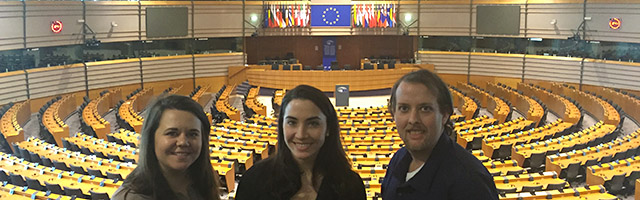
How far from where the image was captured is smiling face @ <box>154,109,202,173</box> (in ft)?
12.5

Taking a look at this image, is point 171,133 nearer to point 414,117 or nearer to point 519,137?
point 414,117

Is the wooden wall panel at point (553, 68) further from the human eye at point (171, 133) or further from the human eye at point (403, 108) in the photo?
the human eye at point (171, 133)

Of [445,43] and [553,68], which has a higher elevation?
[445,43]

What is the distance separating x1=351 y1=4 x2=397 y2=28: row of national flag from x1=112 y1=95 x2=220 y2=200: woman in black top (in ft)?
104

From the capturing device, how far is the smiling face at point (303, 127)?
3.98 meters

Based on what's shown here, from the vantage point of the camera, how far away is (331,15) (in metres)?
35.2

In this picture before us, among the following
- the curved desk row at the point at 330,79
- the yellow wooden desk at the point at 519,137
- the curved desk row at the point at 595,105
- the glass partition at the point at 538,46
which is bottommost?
the yellow wooden desk at the point at 519,137

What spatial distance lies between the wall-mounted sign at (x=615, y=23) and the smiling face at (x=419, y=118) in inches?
1177

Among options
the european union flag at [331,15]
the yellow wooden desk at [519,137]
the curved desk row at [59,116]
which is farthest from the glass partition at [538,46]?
the curved desk row at [59,116]

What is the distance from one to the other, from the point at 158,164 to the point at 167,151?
109 mm

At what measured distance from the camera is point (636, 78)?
99.4 ft

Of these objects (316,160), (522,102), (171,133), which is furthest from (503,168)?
(171,133)

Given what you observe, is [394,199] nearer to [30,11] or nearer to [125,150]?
[125,150]

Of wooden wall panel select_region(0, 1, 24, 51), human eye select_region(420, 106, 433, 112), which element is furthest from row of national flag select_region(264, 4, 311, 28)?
human eye select_region(420, 106, 433, 112)
